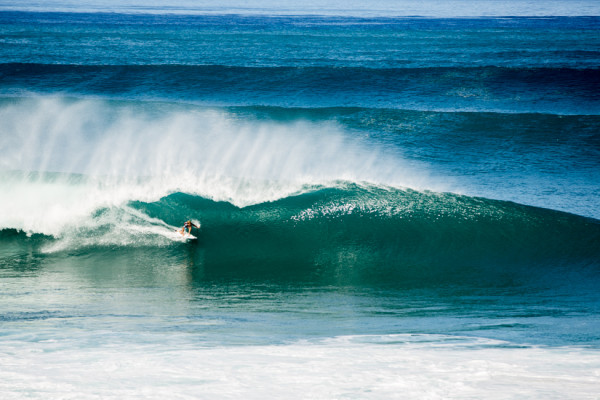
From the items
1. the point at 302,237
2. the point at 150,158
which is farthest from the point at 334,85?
the point at 302,237

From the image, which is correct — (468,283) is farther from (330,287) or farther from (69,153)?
(69,153)

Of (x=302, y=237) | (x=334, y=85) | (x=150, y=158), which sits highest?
(x=334, y=85)

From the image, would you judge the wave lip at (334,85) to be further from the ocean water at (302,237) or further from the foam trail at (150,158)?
the foam trail at (150,158)

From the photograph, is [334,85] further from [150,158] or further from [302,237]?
[302,237]

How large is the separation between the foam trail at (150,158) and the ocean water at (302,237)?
0.21ft

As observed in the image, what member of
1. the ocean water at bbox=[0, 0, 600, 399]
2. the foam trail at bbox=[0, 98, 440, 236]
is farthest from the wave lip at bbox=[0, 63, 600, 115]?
the foam trail at bbox=[0, 98, 440, 236]

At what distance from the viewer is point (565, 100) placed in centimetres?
1541

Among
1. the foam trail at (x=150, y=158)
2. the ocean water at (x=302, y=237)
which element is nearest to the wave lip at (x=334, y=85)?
the ocean water at (x=302, y=237)

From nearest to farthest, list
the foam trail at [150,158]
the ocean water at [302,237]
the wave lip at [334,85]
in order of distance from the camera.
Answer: the ocean water at [302,237] → the foam trail at [150,158] → the wave lip at [334,85]

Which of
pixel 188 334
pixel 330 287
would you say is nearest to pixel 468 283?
pixel 330 287

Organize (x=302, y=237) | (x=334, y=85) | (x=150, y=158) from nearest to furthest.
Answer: (x=302, y=237), (x=150, y=158), (x=334, y=85)

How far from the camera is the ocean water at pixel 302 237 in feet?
11.4

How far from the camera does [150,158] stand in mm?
10688

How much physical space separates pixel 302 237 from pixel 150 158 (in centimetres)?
499
